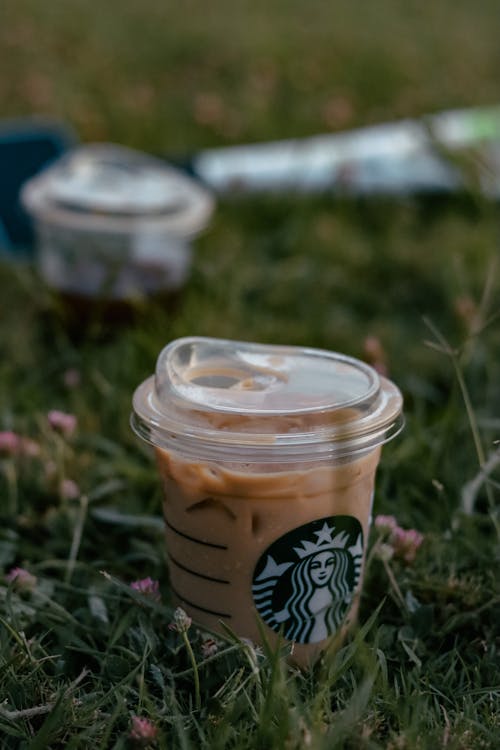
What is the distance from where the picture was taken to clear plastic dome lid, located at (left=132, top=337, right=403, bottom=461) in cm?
101

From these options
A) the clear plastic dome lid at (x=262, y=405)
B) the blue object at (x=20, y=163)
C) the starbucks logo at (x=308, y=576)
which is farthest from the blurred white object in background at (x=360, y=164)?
the starbucks logo at (x=308, y=576)

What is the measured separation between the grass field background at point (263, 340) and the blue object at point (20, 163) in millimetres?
323

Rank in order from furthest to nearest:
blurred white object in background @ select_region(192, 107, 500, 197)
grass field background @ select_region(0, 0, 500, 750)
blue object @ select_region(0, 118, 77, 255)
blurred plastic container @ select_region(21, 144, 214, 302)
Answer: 1. blurred white object in background @ select_region(192, 107, 500, 197)
2. blue object @ select_region(0, 118, 77, 255)
3. blurred plastic container @ select_region(21, 144, 214, 302)
4. grass field background @ select_region(0, 0, 500, 750)

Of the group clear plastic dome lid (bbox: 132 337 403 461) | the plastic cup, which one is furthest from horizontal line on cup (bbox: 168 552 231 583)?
clear plastic dome lid (bbox: 132 337 403 461)

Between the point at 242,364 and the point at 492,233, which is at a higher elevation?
the point at 242,364

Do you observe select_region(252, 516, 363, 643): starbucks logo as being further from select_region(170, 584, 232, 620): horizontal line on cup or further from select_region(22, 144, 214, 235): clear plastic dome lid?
select_region(22, 144, 214, 235): clear plastic dome lid

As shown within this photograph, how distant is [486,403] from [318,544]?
0.76m

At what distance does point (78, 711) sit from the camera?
999 millimetres

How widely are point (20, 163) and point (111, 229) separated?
716 millimetres

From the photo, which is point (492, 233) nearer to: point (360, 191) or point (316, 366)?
point (360, 191)

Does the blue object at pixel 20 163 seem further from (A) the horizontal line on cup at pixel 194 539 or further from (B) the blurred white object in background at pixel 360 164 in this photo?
(A) the horizontal line on cup at pixel 194 539

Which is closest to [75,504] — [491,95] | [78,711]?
[78,711]

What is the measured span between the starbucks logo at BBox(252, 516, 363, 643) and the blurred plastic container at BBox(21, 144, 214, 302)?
0.97m

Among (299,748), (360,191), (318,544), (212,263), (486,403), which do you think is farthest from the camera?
(360,191)
